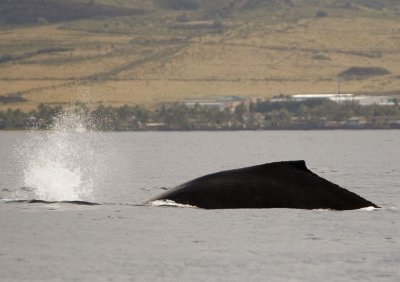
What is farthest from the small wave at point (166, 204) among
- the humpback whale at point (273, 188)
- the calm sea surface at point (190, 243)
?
the humpback whale at point (273, 188)

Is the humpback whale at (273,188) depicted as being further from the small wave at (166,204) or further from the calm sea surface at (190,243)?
the calm sea surface at (190,243)

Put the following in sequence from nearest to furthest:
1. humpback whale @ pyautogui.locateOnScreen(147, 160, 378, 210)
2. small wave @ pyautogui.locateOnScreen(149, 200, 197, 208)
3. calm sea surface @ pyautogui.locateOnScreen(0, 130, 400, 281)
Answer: calm sea surface @ pyautogui.locateOnScreen(0, 130, 400, 281), humpback whale @ pyautogui.locateOnScreen(147, 160, 378, 210), small wave @ pyautogui.locateOnScreen(149, 200, 197, 208)

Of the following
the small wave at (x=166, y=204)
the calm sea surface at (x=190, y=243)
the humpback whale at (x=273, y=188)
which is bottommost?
the calm sea surface at (x=190, y=243)

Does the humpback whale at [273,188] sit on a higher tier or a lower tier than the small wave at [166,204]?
higher

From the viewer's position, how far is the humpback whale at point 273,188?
138ft

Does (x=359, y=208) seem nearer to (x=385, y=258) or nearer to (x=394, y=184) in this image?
(x=385, y=258)

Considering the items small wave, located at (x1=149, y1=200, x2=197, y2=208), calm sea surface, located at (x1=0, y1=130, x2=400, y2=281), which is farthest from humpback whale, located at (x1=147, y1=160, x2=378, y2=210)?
calm sea surface, located at (x1=0, y1=130, x2=400, y2=281)

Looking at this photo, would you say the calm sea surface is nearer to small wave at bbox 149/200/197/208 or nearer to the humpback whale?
small wave at bbox 149/200/197/208

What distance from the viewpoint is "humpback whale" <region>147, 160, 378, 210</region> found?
138 feet

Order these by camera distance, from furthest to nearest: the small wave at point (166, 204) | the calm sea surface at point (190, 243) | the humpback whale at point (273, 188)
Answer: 1. the small wave at point (166, 204)
2. the humpback whale at point (273, 188)
3. the calm sea surface at point (190, 243)

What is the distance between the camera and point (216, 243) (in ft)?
132

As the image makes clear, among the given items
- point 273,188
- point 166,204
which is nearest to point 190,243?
point 273,188

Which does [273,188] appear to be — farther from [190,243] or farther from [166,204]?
[166,204]

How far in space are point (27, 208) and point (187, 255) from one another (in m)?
14.7
